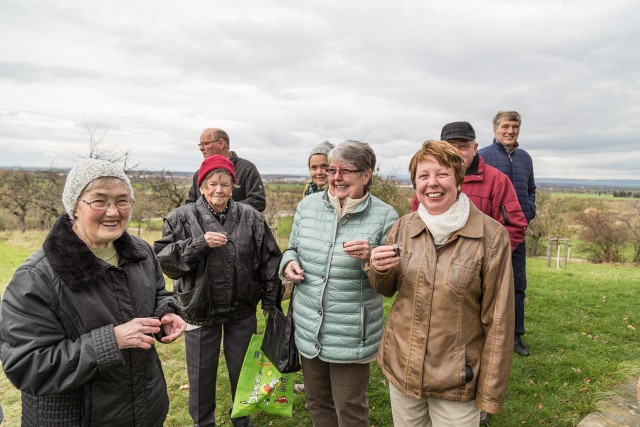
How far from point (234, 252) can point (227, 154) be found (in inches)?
58.8

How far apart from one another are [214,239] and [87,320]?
112 centimetres

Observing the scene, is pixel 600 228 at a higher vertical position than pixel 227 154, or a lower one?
lower

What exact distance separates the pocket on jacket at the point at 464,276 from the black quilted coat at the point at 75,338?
1647 millimetres

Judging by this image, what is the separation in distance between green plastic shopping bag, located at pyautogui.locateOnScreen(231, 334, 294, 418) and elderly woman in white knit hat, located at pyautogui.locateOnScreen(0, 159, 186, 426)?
100 cm

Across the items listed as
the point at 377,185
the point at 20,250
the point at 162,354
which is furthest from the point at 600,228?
the point at 20,250

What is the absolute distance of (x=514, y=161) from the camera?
14.1ft

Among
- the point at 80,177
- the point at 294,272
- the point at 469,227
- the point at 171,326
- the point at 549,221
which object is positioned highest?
the point at 80,177

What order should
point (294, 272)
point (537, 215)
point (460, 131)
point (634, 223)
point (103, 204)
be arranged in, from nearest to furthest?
point (103, 204) < point (294, 272) < point (460, 131) < point (634, 223) < point (537, 215)

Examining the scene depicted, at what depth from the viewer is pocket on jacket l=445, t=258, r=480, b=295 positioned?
209cm

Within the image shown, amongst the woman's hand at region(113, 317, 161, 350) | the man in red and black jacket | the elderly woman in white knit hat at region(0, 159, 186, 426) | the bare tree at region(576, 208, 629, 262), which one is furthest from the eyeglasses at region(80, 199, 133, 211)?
the bare tree at region(576, 208, 629, 262)

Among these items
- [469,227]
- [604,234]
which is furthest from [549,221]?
[469,227]

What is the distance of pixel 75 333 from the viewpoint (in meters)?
1.91

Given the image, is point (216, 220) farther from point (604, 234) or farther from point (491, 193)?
point (604, 234)

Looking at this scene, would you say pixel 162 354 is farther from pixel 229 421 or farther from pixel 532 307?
pixel 532 307
